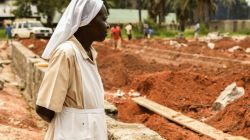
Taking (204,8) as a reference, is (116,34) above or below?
above

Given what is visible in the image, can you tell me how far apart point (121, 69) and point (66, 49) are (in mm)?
11017

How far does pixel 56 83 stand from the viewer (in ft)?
9.00

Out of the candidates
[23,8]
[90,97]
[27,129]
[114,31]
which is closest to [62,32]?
[90,97]

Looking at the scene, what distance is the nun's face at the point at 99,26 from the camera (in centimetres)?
299

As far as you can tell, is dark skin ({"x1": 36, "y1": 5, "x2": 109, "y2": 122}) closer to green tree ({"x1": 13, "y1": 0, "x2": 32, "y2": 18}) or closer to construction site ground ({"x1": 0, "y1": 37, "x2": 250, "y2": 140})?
construction site ground ({"x1": 0, "y1": 37, "x2": 250, "y2": 140})

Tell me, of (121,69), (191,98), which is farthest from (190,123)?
(121,69)

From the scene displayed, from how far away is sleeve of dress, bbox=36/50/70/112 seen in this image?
2.74m

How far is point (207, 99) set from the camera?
367 inches

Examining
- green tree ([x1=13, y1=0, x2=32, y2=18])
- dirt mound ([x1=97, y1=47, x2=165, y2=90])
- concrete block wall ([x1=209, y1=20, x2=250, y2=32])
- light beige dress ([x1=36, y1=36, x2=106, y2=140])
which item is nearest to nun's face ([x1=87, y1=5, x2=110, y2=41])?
light beige dress ([x1=36, y1=36, x2=106, y2=140])

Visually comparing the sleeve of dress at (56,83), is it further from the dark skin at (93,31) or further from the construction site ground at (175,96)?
the construction site ground at (175,96)

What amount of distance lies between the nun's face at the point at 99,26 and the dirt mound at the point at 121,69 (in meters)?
9.02

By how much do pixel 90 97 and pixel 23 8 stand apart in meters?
47.3

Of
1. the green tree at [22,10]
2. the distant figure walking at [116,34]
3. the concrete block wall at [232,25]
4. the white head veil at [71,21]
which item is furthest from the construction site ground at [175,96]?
the green tree at [22,10]

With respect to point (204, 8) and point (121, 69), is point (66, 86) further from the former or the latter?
point (204, 8)
